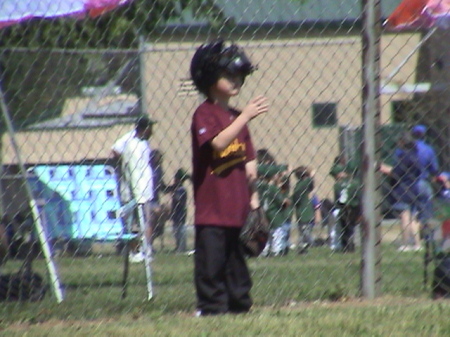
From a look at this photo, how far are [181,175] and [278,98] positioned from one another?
82 centimetres

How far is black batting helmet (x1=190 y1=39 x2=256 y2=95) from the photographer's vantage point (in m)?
4.98

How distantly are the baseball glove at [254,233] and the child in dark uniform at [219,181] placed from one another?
0.12 ft

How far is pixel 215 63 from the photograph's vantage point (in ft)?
16.4

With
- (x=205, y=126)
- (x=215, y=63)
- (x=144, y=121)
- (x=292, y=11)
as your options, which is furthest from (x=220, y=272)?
(x=292, y=11)

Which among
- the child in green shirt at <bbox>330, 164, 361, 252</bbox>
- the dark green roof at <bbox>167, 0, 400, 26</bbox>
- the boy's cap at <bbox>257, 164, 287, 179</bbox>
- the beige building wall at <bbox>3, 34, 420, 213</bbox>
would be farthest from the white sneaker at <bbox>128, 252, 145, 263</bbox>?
the dark green roof at <bbox>167, 0, 400, 26</bbox>

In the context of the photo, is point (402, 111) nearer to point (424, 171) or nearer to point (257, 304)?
point (424, 171)

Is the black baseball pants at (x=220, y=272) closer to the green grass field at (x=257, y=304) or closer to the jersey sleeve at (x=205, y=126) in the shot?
the green grass field at (x=257, y=304)

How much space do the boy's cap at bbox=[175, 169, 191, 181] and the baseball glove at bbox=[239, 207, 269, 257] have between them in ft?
3.36

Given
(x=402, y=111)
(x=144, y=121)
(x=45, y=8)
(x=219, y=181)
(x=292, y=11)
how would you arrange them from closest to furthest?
(x=219, y=181) < (x=45, y=8) < (x=292, y=11) < (x=144, y=121) < (x=402, y=111)

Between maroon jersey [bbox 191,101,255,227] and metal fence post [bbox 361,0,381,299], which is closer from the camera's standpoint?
maroon jersey [bbox 191,101,255,227]

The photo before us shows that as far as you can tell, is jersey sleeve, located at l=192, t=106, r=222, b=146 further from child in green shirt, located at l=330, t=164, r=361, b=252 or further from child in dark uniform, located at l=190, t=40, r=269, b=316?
child in green shirt, located at l=330, t=164, r=361, b=252

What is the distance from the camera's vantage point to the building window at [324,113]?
5938 millimetres

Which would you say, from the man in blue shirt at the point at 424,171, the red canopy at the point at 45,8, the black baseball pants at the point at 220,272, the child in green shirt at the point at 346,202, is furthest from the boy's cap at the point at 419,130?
the red canopy at the point at 45,8

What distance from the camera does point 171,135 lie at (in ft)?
19.8
